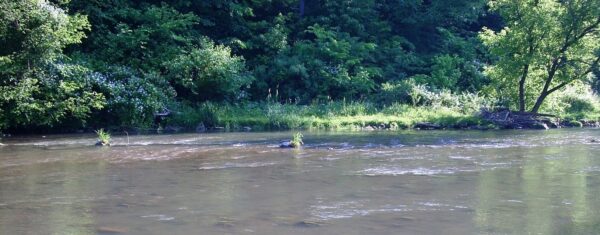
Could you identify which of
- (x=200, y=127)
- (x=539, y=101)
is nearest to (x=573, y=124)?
(x=539, y=101)

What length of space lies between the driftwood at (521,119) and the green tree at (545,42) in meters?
1.19

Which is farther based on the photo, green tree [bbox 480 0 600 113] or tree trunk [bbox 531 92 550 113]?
tree trunk [bbox 531 92 550 113]

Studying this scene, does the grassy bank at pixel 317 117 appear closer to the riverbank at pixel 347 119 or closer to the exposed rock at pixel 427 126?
the riverbank at pixel 347 119

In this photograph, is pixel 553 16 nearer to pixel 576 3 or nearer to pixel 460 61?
pixel 576 3

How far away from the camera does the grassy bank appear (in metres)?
28.3

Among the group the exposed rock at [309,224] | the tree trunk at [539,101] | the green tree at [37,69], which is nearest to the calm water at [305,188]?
the exposed rock at [309,224]

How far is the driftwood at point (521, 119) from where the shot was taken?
2777 cm

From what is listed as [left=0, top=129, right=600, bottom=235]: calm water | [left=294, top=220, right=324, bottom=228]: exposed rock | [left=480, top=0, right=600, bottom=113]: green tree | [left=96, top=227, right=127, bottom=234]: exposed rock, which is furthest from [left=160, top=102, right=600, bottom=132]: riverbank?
[left=96, top=227, right=127, bottom=234]: exposed rock

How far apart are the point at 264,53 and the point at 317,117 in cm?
922

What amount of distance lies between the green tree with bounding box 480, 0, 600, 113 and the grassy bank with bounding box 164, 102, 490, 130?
2.86m

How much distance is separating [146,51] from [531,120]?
58.1 feet

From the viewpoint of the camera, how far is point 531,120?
28062mm

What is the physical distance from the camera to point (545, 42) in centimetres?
2878

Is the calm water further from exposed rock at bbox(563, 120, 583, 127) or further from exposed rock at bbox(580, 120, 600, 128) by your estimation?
exposed rock at bbox(580, 120, 600, 128)
